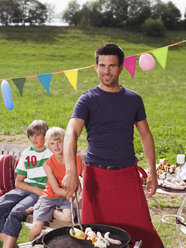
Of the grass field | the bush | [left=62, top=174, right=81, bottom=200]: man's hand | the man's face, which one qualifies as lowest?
the grass field

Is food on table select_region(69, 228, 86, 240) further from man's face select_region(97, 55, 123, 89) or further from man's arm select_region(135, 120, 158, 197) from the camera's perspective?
man's face select_region(97, 55, 123, 89)

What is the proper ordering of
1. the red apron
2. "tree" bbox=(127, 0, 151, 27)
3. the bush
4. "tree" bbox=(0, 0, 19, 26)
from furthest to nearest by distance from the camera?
"tree" bbox=(127, 0, 151, 27), "tree" bbox=(0, 0, 19, 26), the bush, the red apron

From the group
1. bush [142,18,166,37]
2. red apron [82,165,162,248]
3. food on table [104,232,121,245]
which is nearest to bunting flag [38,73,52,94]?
red apron [82,165,162,248]

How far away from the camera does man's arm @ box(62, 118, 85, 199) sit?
77.1 inches

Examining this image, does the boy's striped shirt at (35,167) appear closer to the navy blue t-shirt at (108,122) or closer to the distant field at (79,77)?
the navy blue t-shirt at (108,122)

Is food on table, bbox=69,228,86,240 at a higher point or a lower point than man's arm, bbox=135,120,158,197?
lower

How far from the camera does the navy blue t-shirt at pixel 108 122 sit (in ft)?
7.32

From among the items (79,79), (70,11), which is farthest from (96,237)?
(70,11)

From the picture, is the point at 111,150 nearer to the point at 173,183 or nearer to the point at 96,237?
the point at 96,237

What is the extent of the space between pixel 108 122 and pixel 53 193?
4.28 feet

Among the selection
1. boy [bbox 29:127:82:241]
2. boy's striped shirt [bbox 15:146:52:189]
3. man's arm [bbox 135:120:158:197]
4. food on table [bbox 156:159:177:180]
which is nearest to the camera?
man's arm [bbox 135:120:158:197]

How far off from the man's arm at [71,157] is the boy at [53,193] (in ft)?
3.14

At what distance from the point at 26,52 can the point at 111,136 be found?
33599mm

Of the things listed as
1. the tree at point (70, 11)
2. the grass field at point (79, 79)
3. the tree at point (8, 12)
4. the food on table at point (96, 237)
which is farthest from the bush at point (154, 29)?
the food on table at point (96, 237)
